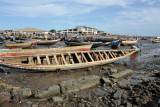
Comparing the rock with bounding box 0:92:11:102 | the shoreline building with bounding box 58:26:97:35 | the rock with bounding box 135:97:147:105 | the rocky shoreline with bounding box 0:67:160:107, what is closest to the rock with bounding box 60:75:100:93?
the rocky shoreline with bounding box 0:67:160:107

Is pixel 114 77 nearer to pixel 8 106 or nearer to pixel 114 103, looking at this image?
pixel 114 103

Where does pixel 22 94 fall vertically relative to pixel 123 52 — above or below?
→ below

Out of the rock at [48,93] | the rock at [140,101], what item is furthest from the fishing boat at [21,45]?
the rock at [140,101]

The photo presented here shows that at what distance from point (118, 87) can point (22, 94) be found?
553cm

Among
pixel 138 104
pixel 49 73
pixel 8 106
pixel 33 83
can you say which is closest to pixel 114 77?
pixel 138 104

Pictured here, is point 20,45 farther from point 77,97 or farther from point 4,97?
point 77,97

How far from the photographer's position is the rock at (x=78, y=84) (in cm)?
652

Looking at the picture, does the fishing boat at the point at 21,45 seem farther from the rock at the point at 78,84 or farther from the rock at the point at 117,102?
the rock at the point at 117,102

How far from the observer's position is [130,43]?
3997 cm

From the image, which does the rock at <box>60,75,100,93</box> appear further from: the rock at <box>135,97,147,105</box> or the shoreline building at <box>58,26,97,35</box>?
the shoreline building at <box>58,26,97,35</box>

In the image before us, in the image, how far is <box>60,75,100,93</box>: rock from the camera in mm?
6522

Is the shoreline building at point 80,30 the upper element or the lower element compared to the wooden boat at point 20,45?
upper

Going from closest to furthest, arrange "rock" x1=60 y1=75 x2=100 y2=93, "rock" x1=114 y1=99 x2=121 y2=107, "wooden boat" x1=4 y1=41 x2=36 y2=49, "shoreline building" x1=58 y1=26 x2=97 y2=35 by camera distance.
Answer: "rock" x1=114 y1=99 x2=121 y2=107, "rock" x1=60 y1=75 x2=100 y2=93, "wooden boat" x1=4 y1=41 x2=36 y2=49, "shoreline building" x1=58 y1=26 x2=97 y2=35

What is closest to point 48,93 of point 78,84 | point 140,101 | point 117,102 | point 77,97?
point 77,97
